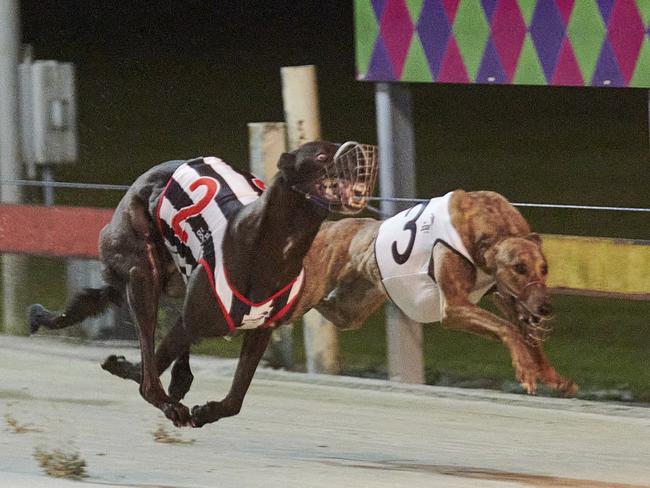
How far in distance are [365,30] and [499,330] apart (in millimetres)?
2203

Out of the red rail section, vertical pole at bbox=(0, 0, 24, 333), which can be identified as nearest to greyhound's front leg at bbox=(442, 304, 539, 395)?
the red rail section

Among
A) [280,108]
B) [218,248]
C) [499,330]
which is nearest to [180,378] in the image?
[218,248]

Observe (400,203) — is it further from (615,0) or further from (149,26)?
(149,26)

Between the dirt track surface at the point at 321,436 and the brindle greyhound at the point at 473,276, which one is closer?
the dirt track surface at the point at 321,436

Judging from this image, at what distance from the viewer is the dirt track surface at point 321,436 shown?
5.16 meters

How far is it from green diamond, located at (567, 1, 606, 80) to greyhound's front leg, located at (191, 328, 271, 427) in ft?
7.60

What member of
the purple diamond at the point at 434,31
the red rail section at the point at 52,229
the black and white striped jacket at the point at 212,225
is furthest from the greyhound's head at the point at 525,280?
the red rail section at the point at 52,229

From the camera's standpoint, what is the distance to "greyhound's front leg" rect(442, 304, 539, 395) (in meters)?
5.23

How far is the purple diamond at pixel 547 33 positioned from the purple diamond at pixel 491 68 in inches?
7.7

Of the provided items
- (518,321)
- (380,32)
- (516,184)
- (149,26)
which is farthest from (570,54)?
(149,26)

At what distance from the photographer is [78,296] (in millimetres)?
5336

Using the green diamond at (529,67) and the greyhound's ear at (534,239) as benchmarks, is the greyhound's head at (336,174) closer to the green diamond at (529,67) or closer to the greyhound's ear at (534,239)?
the greyhound's ear at (534,239)

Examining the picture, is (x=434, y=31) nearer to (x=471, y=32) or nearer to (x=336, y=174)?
(x=471, y=32)

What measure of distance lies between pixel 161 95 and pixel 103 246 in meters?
16.9
